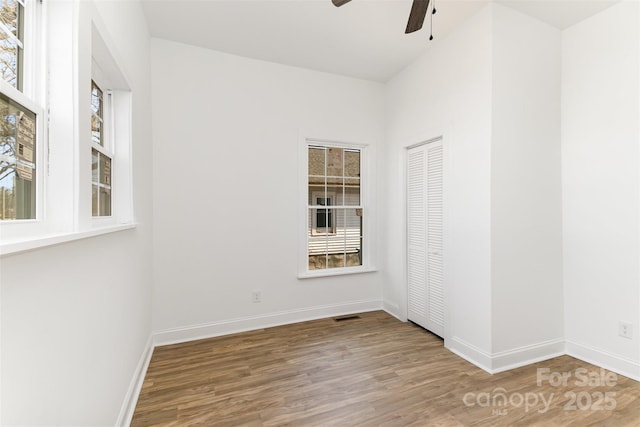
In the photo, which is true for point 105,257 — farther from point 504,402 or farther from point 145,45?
point 504,402

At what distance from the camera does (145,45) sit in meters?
2.64

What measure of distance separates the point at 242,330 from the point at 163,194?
1.71 m

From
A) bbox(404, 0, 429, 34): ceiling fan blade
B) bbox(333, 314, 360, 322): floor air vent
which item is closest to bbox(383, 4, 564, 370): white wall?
bbox(404, 0, 429, 34): ceiling fan blade

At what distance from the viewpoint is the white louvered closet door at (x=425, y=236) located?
10.2 feet

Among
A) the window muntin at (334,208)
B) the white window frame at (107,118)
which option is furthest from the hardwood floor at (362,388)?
the white window frame at (107,118)

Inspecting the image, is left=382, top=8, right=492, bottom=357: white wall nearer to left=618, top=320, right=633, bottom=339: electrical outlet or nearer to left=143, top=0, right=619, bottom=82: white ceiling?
left=143, top=0, right=619, bottom=82: white ceiling

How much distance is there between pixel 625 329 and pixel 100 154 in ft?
13.4

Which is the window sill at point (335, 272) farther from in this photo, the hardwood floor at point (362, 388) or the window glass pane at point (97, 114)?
the window glass pane at point (97, 114)

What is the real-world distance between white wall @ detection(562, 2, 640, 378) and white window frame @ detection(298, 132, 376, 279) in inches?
80.5

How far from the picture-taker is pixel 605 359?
2447 mm

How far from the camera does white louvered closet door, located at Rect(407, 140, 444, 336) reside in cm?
311

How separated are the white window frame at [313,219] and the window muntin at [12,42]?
2628 millimetres

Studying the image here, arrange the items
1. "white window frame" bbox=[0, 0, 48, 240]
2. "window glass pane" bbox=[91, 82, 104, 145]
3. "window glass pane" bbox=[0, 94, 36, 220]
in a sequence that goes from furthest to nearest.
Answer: "window glass pane" bbox=[91, 82, 104, 145]
"white window frame" bbox=[0, 0, 48, 240]
"window glass pane" bbox=[0, 94, 36, 220]

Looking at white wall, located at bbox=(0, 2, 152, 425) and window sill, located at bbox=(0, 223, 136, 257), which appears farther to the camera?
white wall, located at bbox=(0, 2, 152, 425)
